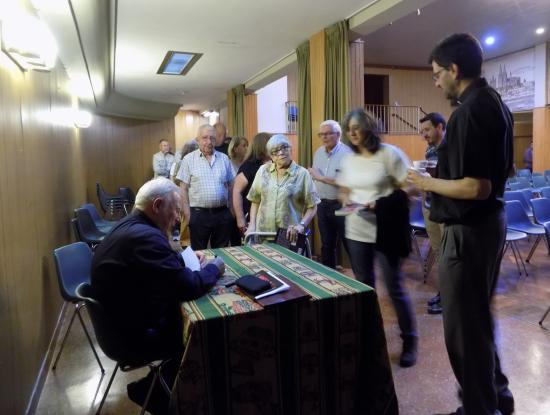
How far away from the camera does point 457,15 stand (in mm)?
7605

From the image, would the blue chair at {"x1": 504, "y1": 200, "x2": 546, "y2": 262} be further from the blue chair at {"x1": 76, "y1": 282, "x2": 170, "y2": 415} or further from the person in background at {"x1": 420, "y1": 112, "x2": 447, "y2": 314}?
the blue chair at {"x1": 76, "y1": 282, "x2": 170, "y2": 415}

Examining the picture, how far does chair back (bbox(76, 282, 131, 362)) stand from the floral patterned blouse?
131cm

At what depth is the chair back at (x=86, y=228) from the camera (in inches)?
161

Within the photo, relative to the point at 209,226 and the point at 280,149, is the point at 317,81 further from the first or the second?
the point at 280,149

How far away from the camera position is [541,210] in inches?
162

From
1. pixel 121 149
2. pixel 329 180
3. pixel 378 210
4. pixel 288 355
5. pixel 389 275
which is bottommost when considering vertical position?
pixel 288 355

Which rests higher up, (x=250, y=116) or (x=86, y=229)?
(x=250, y=116)

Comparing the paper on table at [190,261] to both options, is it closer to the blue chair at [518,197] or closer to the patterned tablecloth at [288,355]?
the patterned tablecloth at [288,355]

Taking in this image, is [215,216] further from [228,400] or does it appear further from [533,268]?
[533,268]

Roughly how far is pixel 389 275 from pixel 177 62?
511 cm

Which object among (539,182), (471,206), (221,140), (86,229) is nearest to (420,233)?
(221,140)

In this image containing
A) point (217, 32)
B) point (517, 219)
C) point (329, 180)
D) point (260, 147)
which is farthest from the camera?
point (217, 32)

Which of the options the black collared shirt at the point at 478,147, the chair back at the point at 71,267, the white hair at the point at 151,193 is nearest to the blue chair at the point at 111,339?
the white hair at the point at 151,193

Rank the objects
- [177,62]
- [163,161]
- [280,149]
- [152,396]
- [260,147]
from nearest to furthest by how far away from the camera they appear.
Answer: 1. [152,396]
2. [280,149]
3. [260,147]
4. [177,62]
5. [163,161]
